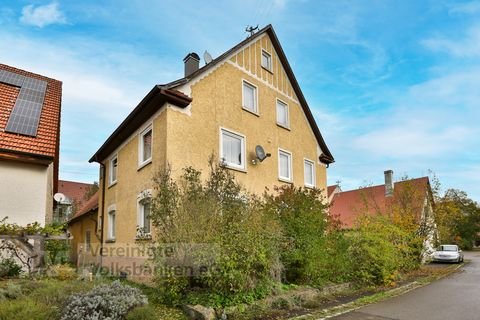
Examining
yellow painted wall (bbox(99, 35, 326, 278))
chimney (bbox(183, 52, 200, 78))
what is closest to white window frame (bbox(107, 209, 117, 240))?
yellow painted wall (bbox(99, 35, 326, 278))

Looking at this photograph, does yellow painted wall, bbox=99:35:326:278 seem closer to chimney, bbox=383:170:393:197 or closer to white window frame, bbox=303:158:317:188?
white window frame, bbox=303:158:317:188

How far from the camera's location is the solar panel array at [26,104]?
37.8 ft

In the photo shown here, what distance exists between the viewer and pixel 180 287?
8.20 metres

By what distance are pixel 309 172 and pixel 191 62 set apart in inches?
321

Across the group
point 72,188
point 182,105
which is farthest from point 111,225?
point 72,188

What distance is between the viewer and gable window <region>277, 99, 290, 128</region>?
16.7m


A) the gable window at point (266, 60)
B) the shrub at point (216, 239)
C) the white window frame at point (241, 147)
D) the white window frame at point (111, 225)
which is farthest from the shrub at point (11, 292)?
the gable window at point (266, 60)

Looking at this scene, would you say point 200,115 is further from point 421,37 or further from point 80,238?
point 80,238

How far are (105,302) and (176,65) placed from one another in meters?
11.6

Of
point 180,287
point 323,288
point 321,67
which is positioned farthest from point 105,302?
point 321,67

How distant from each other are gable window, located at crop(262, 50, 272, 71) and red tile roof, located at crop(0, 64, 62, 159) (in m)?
9.09

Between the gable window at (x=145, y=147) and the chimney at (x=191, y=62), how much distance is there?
332cm

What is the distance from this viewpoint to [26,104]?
500 inches

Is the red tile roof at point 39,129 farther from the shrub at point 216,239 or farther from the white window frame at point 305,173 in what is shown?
the white window frame at point 305,173
